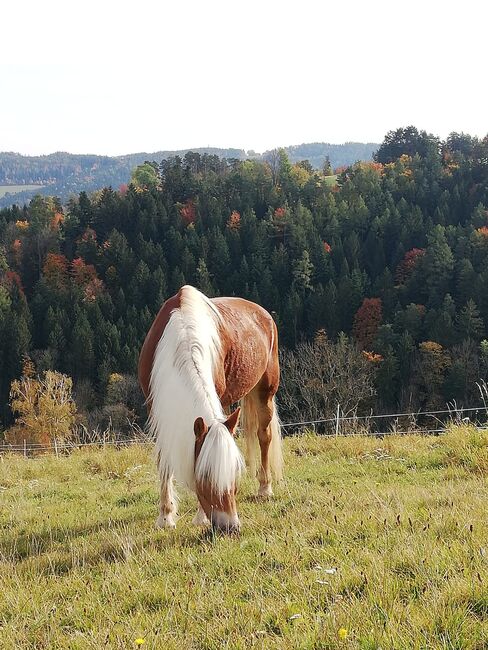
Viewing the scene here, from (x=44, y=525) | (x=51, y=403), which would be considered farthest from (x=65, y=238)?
(x=44, y=525)

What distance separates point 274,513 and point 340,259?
76.3 metres

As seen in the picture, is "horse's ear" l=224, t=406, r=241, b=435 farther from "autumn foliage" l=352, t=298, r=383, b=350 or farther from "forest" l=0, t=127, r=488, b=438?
"autumn foliage" l=352, t=298, r=383, b=350

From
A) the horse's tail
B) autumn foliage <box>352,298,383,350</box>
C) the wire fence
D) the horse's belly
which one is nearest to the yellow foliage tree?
the wire fence

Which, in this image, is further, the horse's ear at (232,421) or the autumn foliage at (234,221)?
the autumn foliage at (234,221)

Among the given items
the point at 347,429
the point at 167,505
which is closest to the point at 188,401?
the point at 167,505

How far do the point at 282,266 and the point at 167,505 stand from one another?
7662cm

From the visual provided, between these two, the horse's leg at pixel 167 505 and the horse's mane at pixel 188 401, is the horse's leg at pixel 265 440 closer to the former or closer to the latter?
the horse's leg at pixel 167 505

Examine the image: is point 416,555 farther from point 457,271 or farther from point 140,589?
point 457,271

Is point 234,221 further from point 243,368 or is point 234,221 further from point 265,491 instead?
point 265,491

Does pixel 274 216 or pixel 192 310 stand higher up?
pixel 274 216

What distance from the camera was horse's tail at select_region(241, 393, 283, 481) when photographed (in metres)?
6.19

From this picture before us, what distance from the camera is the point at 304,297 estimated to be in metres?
75.9

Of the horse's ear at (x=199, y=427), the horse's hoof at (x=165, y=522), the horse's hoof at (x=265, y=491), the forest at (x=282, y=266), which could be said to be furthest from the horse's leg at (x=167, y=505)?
the forest at (x=282, y=266)

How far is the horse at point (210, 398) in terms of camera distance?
4.02 metres
